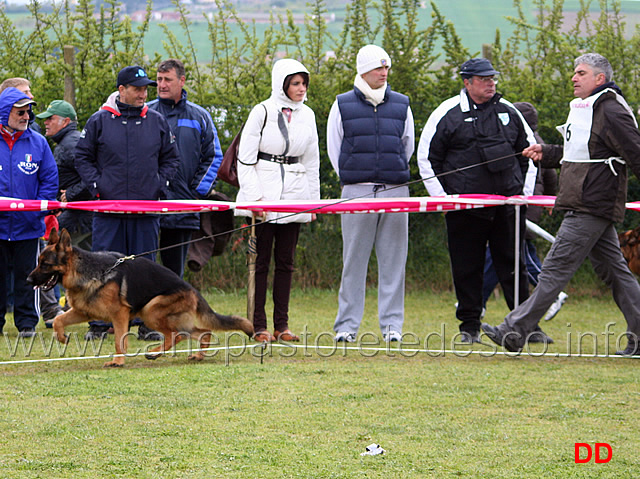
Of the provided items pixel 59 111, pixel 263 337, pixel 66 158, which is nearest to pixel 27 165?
pixel 66 158

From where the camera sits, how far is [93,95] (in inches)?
449

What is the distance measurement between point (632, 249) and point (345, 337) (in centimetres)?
254

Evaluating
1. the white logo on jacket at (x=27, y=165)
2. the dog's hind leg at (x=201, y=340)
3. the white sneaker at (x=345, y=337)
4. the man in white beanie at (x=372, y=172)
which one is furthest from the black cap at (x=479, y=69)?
the white logo on jacket at (x=27, y=165)

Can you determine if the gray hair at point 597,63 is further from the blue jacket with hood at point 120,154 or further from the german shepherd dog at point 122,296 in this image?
the blue jacket with hood at point 120,154

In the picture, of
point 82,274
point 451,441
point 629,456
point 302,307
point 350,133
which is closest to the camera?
point 629,456

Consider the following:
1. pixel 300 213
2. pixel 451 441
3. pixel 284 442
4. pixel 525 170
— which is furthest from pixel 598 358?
pixel 284 442

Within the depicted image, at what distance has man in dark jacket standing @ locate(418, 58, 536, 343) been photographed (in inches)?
323

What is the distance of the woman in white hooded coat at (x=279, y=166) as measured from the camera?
8078 millimetres

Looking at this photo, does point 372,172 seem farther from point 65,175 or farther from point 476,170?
point 65,175

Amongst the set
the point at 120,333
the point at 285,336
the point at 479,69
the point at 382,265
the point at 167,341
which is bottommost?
the point at 285,336

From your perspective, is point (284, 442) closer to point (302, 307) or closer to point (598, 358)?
point (598, 358)

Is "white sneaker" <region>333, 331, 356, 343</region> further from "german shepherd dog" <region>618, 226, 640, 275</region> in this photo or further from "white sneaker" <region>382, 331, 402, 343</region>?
"german shepherd dog" <region>618, 226, 640, 275</region>

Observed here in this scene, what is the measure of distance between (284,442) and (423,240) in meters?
7.33

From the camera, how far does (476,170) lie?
829 centimetres
